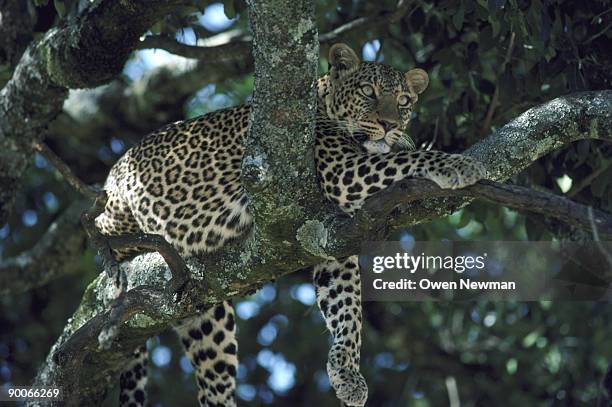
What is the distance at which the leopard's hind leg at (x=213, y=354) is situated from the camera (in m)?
8.84

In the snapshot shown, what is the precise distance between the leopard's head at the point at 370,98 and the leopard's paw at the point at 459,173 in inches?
63.8

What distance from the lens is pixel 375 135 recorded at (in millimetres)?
8617

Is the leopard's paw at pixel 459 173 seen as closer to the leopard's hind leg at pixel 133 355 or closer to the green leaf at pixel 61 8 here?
the leopard's hind leg at pixel 133 355

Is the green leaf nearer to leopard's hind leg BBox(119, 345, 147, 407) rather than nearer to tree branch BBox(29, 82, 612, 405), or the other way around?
tree branch BBox(29, 82, 612, 405)

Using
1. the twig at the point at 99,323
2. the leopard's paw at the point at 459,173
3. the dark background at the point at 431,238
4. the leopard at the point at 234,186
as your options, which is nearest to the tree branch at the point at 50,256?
the dark background at the point at 431,238

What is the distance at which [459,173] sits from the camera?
6789mm

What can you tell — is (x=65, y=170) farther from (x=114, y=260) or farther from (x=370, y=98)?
(x=370, y=98)

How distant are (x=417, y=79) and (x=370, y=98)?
1.87 ft

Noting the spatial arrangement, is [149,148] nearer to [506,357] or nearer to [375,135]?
[375,135]

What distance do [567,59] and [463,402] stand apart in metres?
5.93

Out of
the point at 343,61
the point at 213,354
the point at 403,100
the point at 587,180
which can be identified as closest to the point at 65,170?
the point at 213,354

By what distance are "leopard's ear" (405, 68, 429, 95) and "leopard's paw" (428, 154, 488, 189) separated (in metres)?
2.45

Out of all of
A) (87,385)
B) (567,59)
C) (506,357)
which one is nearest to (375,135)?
(567,59)

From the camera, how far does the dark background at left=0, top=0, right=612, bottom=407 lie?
9.10 m
